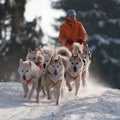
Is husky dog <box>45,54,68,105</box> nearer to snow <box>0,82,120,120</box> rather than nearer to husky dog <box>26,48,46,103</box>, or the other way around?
husky dog <box>26,48,46,103</box>

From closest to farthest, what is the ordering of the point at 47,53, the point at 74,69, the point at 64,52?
the point at 74,69, the point at 64,52, the point at 47,53

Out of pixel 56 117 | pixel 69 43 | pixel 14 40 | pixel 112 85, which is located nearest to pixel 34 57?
pixel 69 43

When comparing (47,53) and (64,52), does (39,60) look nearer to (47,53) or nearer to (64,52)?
(47,53)

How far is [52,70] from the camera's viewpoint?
55.4ft

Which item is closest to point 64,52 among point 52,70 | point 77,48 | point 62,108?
point 77,48

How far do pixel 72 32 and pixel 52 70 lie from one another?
12.8 feet

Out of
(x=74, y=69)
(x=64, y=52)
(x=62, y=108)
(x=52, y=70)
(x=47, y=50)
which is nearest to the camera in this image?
(x=62, y=108)

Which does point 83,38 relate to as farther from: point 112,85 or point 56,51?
point 112,85

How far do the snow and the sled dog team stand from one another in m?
0.33

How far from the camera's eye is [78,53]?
62.0 feet

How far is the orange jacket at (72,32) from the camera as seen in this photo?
2055 cm

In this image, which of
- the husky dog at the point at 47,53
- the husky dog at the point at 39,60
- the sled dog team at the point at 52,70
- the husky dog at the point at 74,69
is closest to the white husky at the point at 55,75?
the sled dog team at the point at 52,70

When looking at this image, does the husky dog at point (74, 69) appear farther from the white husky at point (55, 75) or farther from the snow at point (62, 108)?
the white husky at point (55, 75)

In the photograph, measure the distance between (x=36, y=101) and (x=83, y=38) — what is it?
13.3ft
